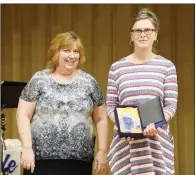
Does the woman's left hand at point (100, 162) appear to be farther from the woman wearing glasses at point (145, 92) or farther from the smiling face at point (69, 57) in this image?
the smiling face at point (69, 57)

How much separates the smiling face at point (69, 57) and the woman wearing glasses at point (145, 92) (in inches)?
10.4

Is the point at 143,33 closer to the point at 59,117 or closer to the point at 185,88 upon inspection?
the point at 59,117

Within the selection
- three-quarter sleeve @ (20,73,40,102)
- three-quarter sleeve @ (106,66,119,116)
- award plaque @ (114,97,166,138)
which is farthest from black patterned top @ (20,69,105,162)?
award plaque @ (114,97,166,138)

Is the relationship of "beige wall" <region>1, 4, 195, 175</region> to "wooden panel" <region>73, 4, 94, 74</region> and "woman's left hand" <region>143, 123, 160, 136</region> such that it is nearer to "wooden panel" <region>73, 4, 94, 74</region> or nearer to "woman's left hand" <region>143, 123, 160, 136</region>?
"wooden panel" <region>73, 4, 94, 74</region>

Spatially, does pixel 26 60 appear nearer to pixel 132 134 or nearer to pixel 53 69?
pixel 53 69

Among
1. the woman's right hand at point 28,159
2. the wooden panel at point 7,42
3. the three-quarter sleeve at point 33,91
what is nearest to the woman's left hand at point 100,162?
the woman's right hand at point 28,159

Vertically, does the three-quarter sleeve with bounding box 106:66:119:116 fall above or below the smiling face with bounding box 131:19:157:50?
below

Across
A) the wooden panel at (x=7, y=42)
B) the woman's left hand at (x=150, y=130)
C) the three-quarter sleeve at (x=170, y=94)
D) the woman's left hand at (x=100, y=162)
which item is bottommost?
the woman's left hand at (x=100, y=162)

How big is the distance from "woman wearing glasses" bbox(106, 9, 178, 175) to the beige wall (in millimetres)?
2987

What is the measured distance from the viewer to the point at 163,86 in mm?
1982

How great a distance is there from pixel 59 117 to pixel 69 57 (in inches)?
11.7

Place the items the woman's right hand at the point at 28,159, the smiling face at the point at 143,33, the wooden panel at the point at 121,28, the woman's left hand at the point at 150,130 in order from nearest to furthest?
the woman's left hand at the point at 150,130 < the smiling face at the point at 143,33 < the woman's right hand at the point at 28,159 < the wooden panel at the point at 121,28

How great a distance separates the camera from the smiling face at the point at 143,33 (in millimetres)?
1977

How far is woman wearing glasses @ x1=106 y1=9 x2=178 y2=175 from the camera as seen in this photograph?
1970 millimetres
